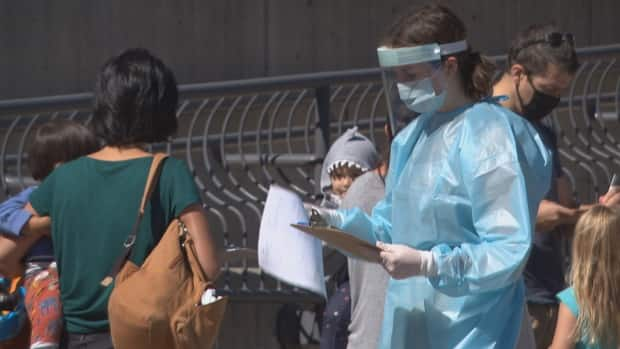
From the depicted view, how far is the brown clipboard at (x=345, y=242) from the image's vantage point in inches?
129

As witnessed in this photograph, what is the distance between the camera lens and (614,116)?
834 cm

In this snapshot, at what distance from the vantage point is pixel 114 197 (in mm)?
3686

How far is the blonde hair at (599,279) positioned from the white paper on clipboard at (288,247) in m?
0.83

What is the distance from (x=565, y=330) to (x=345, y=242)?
0.98m

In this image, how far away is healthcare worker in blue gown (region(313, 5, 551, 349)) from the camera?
334cm

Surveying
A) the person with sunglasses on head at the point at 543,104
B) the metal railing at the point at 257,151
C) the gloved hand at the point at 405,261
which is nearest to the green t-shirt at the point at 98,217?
the gloved hand at the point at 405,261

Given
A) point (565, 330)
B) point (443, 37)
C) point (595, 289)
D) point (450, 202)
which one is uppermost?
point (443, 37)

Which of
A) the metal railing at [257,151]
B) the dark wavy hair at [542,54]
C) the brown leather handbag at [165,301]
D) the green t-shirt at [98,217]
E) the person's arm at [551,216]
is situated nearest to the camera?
the brown leather handbag at [165,301]

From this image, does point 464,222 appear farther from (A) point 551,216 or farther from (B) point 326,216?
(A) point 551,216

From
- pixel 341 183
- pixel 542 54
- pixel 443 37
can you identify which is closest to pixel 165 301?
pixel 443 37

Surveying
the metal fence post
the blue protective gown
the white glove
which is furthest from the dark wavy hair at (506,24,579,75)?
the metal fence post

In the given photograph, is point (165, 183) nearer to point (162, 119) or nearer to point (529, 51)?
point (162, 119)

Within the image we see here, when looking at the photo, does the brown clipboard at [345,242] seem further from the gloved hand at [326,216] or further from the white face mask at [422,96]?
the white face mask at [422,96]

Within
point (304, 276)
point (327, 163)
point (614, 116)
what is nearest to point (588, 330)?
point (304, 276)
